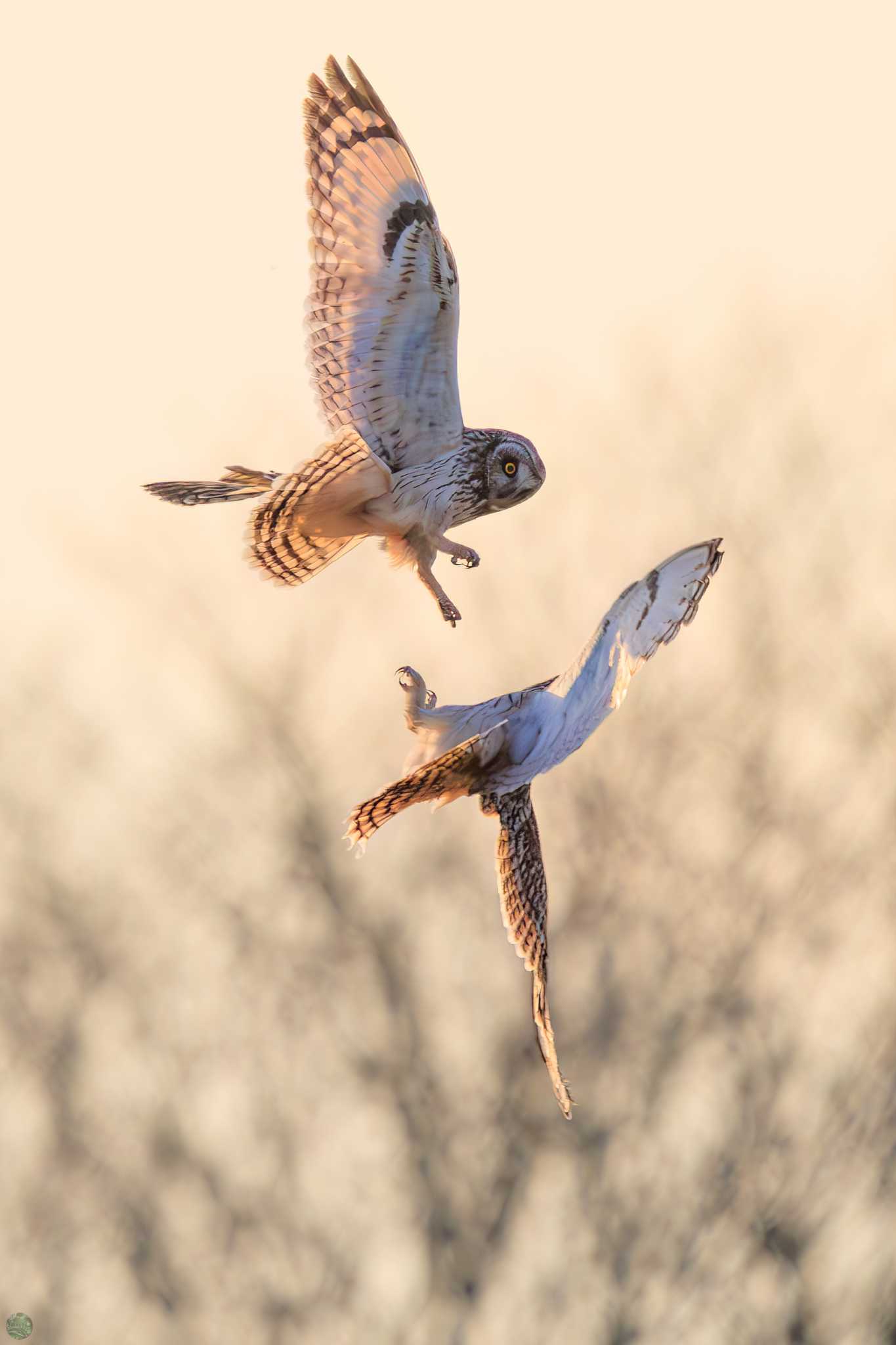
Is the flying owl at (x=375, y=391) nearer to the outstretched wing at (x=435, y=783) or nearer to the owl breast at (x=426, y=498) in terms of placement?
the owl breast at (x=426, y=498)

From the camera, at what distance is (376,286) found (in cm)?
201

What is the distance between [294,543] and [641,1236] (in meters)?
3.11

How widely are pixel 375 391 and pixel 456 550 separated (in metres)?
0.27

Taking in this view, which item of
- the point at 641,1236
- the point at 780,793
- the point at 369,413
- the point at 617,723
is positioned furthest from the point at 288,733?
the point at 641,1236

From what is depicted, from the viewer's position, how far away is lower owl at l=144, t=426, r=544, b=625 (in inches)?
79.1

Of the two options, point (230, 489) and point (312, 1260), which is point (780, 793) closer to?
point (312, 1260)

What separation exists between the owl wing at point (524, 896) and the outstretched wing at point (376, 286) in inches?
22.4

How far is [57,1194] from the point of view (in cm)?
391

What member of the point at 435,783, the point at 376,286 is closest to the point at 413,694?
the point at 435,783

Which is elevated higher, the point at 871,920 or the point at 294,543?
the point at 294,543

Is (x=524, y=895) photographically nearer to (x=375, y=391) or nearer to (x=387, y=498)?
→ (x=387, y=498)

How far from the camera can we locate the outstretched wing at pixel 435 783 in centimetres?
170

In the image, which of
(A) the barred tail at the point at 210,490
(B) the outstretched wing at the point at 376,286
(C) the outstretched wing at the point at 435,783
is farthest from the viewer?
(A) the barred tail at the point at 210,490

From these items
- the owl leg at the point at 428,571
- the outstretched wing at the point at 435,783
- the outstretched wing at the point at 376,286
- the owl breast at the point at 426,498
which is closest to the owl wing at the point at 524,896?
the outstretched wing at the point at 435,783
